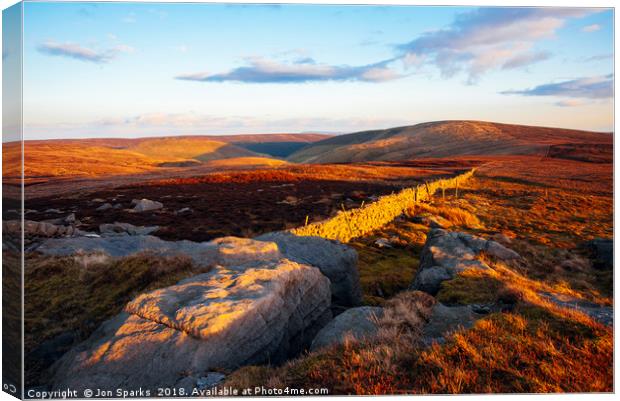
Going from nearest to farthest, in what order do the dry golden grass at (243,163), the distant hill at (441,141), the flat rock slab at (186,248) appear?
1. the flat rock slab at (186,248)
2. the dry golden grass at (243,163)
3. the distant hill at (441,141)

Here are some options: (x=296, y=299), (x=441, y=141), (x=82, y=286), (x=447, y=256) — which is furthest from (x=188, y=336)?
(x=441, y=141)

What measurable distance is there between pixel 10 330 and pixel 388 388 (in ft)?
19.8

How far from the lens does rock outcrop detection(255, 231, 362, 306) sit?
1126 cm

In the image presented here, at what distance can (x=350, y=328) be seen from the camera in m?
7.32

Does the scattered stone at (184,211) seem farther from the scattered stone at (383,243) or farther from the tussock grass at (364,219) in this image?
the scattered stone at (383,243)

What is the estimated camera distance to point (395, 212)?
79.6ft

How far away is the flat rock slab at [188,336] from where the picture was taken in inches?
235

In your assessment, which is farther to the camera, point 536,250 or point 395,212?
point 395,212

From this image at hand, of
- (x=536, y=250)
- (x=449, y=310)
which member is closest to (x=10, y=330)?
(x=449, y=310)

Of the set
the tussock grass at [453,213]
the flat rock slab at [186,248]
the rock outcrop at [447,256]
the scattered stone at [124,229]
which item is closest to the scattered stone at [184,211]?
the scattered stone at [124,229]

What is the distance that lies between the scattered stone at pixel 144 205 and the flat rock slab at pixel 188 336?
954cm

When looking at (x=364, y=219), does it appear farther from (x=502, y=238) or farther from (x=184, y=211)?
(x=184, y=211)

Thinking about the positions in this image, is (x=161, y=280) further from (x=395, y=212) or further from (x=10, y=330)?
(x=395, y=212)

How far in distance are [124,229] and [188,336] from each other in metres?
9.26
